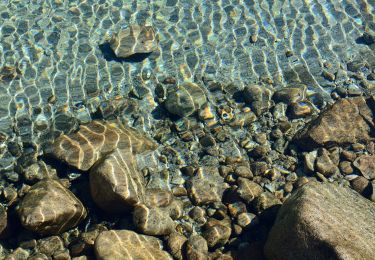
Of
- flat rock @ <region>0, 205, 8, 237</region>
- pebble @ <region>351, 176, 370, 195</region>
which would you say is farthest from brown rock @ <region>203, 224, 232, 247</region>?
flat rock @ <region>0, 205, 8, 237</region>

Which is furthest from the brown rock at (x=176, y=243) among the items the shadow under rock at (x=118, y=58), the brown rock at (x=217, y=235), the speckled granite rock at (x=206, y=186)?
the shadow under rock at (x=118, y=58)

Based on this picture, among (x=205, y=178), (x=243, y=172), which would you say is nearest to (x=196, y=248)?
(x=205, y=178)

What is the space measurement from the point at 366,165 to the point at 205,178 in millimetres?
2023

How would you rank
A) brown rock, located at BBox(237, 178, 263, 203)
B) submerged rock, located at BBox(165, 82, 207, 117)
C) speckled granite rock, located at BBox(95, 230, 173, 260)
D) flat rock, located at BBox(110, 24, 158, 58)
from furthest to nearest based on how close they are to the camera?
flat rock, located at BBox(110, 24, 158, 58) < submerged rock, located at BBox(165, 82, 207, 117) < brown rock, located at BBox(237, 178, 263, 203) < speckled granite rock, located at BBox(95, 230, 173, 260)

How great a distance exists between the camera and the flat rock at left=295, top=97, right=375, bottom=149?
6.41 meters

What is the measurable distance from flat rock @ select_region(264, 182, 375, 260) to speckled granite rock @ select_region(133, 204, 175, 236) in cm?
111

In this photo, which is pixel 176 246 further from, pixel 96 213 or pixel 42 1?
pixel 42 1

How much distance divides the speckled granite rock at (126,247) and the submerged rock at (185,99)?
6.66 feet

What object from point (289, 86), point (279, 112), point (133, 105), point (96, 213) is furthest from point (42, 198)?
point (289, 86)

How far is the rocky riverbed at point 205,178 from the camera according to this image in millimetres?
5184

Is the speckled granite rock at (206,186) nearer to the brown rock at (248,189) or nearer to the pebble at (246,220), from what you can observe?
the brown rock at (248,189)

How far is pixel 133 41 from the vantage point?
767 cm

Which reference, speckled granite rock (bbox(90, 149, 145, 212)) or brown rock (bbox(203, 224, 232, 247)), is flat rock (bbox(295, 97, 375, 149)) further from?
speckled granite rock (bbox(90, 149, 145, 212))

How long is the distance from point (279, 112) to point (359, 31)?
2419 millimetres
